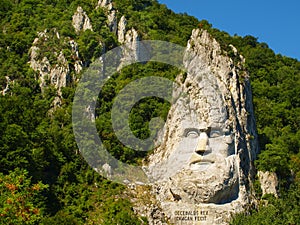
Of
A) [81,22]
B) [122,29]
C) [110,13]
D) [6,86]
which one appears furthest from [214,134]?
[110,13]

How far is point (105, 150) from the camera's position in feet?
136

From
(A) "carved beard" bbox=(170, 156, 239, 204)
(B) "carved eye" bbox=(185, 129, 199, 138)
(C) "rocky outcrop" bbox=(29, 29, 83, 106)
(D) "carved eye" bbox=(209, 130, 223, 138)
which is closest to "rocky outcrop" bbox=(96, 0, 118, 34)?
(C) "rocky outcrop" bbox=(29, 29, 83, 106)

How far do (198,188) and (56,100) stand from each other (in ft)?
63.9

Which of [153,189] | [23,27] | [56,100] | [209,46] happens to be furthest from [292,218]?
[23,27]

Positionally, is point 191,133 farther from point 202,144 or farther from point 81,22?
point 81,22

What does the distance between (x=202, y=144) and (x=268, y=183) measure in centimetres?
600

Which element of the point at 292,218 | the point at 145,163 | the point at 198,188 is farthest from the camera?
the point at 145,163

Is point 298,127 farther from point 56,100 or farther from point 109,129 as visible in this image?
point 56,100

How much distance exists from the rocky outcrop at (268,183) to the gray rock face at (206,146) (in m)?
0.86

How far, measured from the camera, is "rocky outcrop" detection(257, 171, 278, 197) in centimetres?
3759

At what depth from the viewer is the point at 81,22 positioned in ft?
197

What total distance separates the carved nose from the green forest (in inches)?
192

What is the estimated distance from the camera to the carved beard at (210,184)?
34031 mm

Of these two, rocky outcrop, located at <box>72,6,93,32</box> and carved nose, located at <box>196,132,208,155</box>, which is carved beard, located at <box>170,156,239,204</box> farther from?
rocky outcrop, located at <box>72,6,93,32</box>
